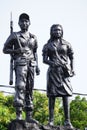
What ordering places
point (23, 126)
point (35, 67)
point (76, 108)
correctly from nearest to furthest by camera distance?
point (23, 126) → point (35, 67) → point (76, 108)

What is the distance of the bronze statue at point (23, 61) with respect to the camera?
11.8 m

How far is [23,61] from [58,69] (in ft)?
3.17

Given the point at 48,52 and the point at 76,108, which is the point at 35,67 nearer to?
the point at 48,52

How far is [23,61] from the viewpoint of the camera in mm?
12047

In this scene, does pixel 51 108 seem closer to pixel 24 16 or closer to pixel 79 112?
pixel 24 16

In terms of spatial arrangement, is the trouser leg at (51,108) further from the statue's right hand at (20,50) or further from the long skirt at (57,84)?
the statue's right hand at (20,50)

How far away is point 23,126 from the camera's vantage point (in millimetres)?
11461

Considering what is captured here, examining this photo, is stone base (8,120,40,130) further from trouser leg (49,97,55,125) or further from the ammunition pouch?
the ammunition pouch

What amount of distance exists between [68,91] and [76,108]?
3488 centimetres

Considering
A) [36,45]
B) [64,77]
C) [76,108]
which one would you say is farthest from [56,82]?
[76,108]

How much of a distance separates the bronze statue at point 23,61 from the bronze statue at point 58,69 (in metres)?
0.36

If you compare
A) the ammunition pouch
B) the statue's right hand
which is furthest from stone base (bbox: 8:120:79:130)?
the statue's right hand

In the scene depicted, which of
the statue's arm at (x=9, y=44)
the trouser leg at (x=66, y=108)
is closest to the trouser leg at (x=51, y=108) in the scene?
the trouser leg at (x=66, y=108)

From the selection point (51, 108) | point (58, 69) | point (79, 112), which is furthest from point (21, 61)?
point (79, 112)
